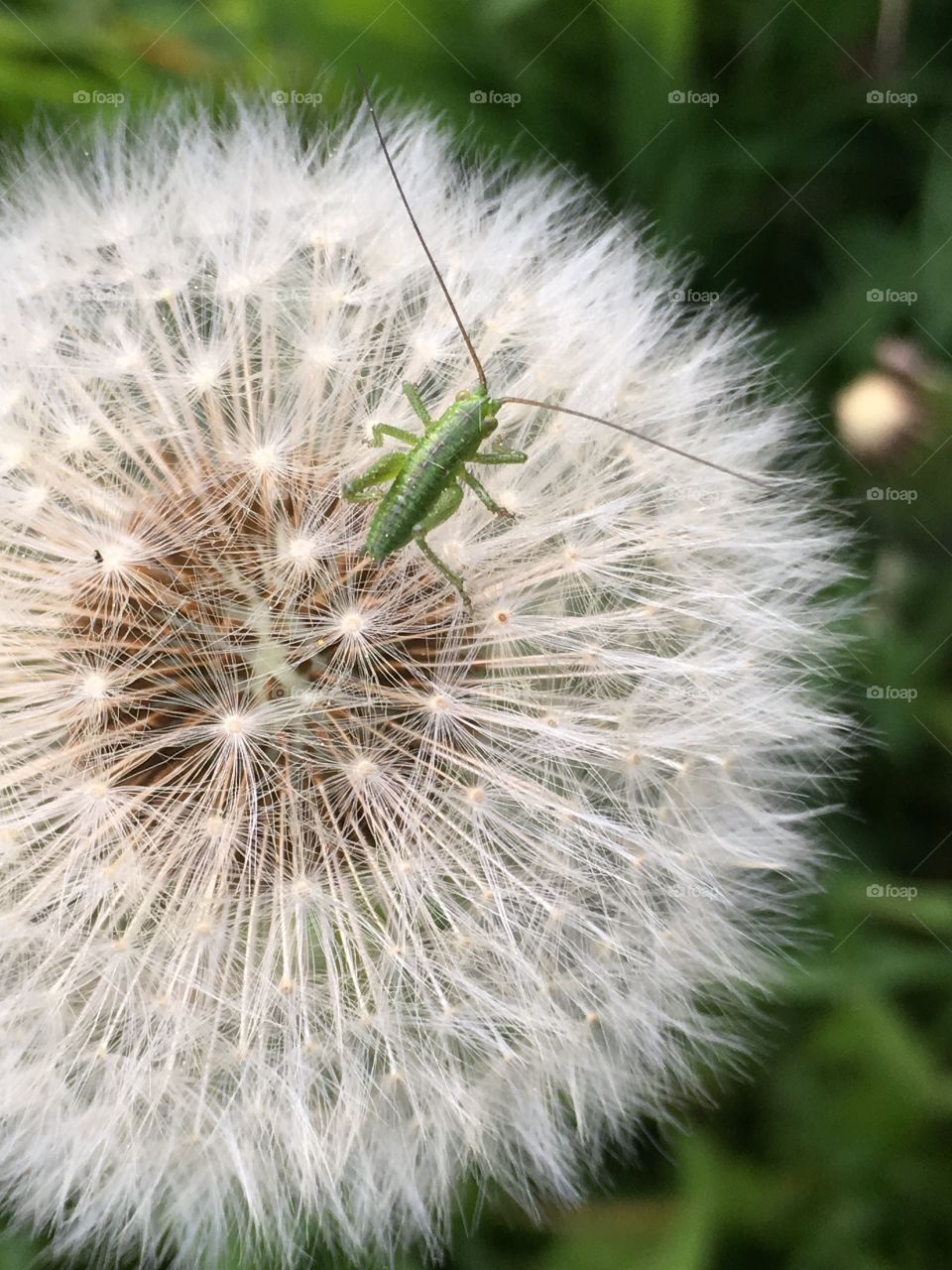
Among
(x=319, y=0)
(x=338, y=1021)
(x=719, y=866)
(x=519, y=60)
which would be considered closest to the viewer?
(x=338, y=1021)

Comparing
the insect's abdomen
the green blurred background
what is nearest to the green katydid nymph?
the insect's abdomen

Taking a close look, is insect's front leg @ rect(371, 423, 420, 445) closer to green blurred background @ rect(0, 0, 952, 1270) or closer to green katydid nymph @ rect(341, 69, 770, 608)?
green katydid nymph @ rect(341, 69, 770, 608)

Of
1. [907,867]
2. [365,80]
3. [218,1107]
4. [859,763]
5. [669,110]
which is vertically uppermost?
[669,110]

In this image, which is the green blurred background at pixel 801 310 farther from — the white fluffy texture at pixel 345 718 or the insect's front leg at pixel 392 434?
the insect's front leg at pixel 392 434

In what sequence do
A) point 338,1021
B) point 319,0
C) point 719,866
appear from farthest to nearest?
point 319,0, point 719,866, point 338,1021

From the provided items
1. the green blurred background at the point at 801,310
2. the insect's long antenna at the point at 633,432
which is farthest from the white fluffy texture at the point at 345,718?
the green blurred background at the point at 801,310

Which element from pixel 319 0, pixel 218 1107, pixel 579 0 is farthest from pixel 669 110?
pixel 218 1107

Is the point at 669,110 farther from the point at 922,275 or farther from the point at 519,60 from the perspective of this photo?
the point at 922,275

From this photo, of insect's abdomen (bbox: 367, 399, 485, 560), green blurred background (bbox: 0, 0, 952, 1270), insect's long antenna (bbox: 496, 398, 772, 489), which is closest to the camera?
insect's abdomen (bbox: 367, 399, 485, 560)
